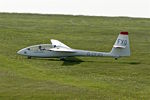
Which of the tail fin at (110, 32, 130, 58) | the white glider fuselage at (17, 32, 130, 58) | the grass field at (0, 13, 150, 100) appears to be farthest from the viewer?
the white glider fuselage at (17, 32, 130, 58)

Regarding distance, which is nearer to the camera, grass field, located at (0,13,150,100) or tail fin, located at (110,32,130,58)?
grass field, located at (0,13,150,100)

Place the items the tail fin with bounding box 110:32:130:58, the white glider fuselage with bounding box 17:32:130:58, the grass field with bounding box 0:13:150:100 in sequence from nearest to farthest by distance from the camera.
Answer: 1. the grass field with bounding box 0:13:150:100
2. the tail fin with bounding box 110:32:130:58
3. the white glider fuselage with bounding box 17:32:130:58

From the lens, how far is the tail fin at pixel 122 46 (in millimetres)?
45469

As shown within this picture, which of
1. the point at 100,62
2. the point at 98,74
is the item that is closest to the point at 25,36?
the point at 100,62

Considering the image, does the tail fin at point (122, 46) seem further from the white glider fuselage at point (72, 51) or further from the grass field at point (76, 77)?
the grass field at point (76, 77)

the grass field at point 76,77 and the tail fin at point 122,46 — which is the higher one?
the tail fin at point 122,46

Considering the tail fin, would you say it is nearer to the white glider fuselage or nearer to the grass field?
the white glider fuselage

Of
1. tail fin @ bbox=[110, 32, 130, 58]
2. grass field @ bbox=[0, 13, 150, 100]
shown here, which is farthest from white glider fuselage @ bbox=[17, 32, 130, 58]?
grass field @ bbox=[0, 13, 150, 100]

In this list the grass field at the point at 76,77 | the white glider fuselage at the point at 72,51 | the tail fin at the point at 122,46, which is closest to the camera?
the grass field at the point at 76,77

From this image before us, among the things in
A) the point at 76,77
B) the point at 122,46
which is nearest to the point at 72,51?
the point at 122,46

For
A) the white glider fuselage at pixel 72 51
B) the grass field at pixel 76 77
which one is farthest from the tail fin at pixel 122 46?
the grass field at pixel 76 77

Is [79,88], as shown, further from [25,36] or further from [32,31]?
[32,31]

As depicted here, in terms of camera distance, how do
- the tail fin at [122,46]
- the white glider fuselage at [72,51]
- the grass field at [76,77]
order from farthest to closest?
the white glider fuselage at [72,51] → the tail fin at [122,46] → the grass field at [76,77]

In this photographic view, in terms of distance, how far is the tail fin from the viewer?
45469 mm
